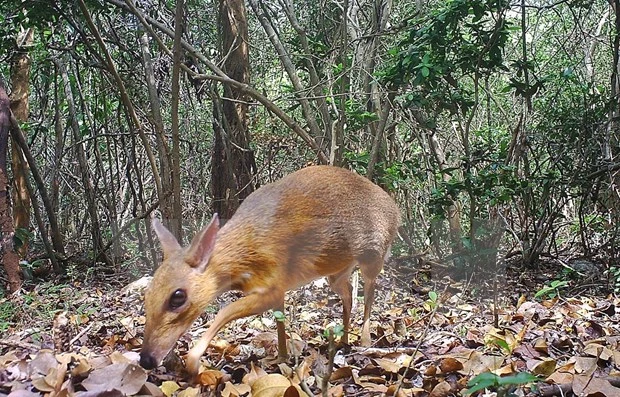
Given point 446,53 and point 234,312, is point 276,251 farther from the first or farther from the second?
point 446,53

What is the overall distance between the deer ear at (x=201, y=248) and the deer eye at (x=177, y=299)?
117 millimetres

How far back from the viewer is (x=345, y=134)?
632 centimetres

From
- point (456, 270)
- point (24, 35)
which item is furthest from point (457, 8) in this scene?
point (24, 35)

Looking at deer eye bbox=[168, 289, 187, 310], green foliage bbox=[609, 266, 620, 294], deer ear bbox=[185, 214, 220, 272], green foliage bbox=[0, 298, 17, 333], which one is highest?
deer ear bbox=[185, 214, 220, 272]

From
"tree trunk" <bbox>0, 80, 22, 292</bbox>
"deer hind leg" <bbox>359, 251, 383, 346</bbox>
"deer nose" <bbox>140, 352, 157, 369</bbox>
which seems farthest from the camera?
"tree trunk" <bbox>0, 80, 22, 292</bbox>

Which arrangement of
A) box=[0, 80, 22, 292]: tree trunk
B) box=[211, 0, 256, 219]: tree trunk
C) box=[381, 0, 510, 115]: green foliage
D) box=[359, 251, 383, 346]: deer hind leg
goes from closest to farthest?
box=[359, 251, 383, 346]: deer hind leg
box=[0, 80, 22, 292]: tree trunk
box=[211, 0, 256, 219]: tree trunk
box=[381, 0, 510, 115]: green foliage

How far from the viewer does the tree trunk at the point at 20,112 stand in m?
6.57

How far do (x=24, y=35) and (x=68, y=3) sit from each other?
3.73 ft

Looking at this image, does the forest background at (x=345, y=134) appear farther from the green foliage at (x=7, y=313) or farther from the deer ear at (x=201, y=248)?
the deer ear at (x=201, y=248)

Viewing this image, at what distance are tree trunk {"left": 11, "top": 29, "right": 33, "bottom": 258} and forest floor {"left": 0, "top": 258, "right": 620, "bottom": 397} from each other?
173 centimetres

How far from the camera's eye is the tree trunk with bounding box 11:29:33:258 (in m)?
6.57

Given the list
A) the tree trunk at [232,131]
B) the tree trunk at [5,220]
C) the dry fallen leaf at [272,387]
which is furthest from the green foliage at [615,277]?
the tree trunk at [5,220]

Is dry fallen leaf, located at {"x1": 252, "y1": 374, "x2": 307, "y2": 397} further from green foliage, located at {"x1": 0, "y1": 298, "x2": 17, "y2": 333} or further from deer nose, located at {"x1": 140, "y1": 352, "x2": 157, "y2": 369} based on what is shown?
green foliage, located at {"x1": 0, "y1": 298, "x2": 17, "y2": 333}

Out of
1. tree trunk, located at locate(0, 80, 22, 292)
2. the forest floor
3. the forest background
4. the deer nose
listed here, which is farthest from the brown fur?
tree trunk, located at locate(0, 80, 22, 292)
